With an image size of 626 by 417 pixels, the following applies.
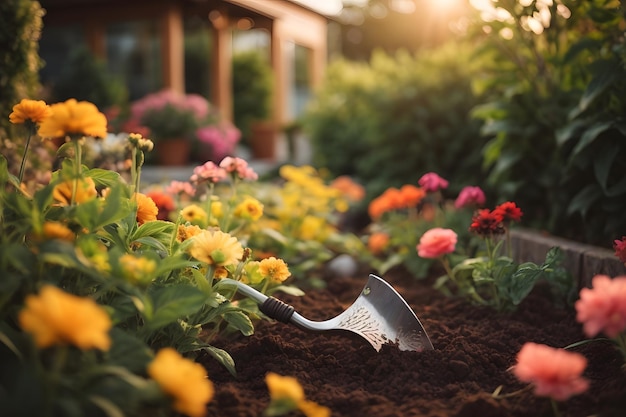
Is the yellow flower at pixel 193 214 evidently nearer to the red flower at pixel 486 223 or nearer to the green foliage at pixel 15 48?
the red flower at pixel 486 223

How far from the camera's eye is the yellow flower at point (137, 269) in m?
1.29

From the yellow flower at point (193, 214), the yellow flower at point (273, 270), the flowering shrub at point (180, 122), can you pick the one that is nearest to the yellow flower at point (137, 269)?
the yellow flower at point (273, 270)

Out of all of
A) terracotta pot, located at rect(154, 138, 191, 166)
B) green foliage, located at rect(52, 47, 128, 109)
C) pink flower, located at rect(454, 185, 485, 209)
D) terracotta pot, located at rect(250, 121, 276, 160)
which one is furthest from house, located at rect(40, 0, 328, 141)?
pink flower, located at rect(454, 185, 485, 209)

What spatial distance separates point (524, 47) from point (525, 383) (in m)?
2.10

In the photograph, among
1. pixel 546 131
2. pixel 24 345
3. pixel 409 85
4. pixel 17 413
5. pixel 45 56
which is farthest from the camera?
pixel 45 56

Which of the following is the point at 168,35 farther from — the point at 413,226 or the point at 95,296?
the point at 95,296

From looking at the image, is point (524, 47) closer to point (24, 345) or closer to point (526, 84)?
point (526, 84)

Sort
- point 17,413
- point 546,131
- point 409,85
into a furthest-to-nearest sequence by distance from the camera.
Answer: point 409,85 < point 546,131 < point 17,413

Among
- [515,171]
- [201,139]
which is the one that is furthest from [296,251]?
[201,139]

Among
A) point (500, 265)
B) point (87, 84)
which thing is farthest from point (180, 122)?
point (500, 265)

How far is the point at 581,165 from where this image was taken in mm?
2650

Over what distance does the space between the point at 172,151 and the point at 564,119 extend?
196 inches

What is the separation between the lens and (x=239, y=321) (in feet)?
5.85

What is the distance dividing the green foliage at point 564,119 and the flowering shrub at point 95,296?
148cm
